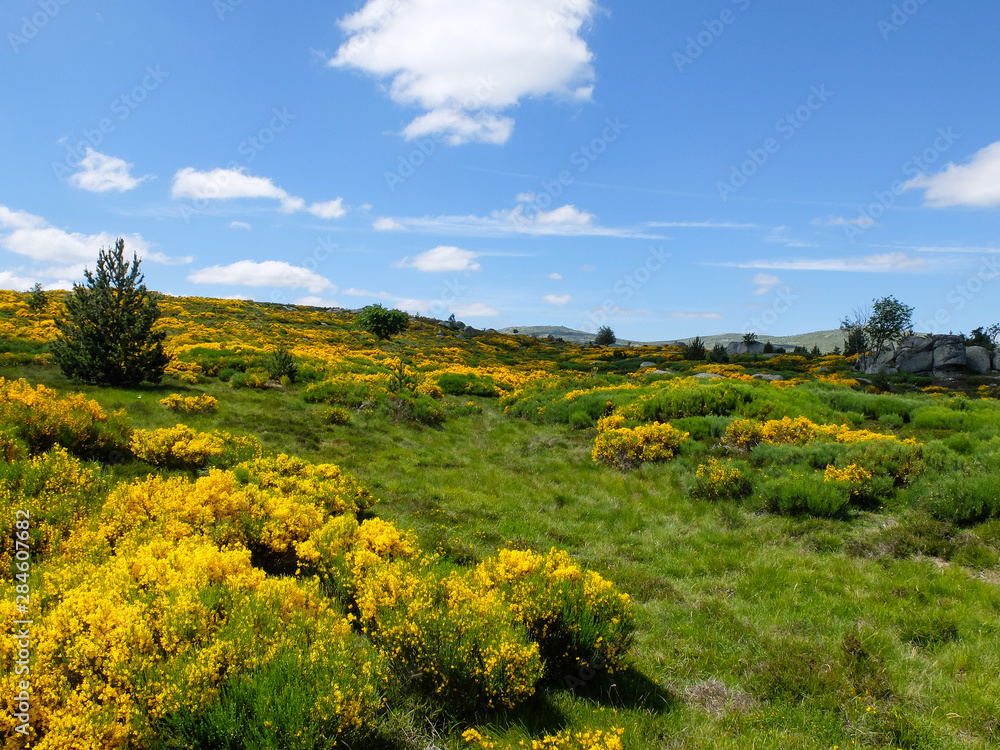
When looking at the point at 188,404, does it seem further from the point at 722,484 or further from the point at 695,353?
the point at 695,353

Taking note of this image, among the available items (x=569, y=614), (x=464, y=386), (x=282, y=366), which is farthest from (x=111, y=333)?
(x=569, y=614)

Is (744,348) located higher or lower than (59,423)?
higher

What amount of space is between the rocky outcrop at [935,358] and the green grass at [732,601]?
4292cm

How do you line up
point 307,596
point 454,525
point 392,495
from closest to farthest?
point 307,596, point 454,525, point 392,495

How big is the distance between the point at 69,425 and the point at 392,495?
5258 mm

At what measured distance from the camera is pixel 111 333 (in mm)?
14539

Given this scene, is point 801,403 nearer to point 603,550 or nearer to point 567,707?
point 603,550

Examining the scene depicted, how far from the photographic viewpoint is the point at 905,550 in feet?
23.7

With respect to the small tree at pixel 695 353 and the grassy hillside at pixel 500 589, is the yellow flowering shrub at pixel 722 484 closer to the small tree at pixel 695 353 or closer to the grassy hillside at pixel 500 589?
the grassy hillside at pixel 500 589

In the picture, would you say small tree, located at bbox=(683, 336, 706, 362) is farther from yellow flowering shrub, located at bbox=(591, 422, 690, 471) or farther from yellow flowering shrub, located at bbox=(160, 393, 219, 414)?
yellow flowering shrub, located at bbox=(160, 393, 219, 414)

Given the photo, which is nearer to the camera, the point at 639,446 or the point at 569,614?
the point at 569,614


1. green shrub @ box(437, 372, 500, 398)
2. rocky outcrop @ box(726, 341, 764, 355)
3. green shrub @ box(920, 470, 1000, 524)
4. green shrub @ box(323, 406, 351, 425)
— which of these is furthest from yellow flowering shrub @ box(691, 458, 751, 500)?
rocky outcrop @ box(726, 341, 764, 355)

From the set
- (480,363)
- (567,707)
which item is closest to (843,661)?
(567,707)

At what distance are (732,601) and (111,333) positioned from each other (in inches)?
665
